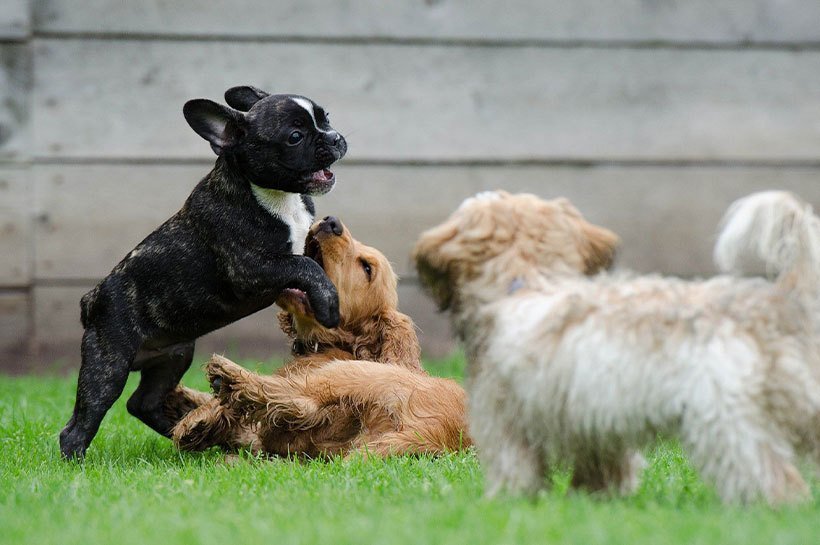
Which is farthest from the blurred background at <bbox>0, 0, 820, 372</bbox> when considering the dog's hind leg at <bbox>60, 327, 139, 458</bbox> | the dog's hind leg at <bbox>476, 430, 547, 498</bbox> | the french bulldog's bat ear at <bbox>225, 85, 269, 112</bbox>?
the dog's hind leg at <bbox>476, 430, 547, 498</bbox>

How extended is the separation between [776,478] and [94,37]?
22.6 feet

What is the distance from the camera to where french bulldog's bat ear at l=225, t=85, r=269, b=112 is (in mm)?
5973

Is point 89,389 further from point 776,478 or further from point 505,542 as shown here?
point 776,478

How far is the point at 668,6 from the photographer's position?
9.15 m

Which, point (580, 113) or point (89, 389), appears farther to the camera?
point (580, 113)

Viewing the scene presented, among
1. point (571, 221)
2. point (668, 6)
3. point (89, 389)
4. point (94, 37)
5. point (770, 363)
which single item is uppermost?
point (668, 6)

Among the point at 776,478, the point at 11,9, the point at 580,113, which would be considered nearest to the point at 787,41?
the point at 580,113

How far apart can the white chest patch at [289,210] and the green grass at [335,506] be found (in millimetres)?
1072

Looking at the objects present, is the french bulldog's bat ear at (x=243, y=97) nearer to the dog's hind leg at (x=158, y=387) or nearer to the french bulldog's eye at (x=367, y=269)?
the french bulldog's eye at (x=367, y=269)

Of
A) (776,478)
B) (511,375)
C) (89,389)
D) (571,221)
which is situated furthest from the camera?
(89,389)

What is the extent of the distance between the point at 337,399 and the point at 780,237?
248 cm

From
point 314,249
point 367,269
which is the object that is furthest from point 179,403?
point 367,269

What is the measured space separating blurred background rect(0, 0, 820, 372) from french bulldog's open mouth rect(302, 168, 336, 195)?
335cm

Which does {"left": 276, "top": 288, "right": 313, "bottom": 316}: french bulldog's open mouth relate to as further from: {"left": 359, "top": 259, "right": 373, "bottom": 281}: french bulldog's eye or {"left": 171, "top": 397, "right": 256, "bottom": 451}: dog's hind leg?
{"left": 171, "top": 397, "right": 256, "bottom": 451}: dog's hind leg
